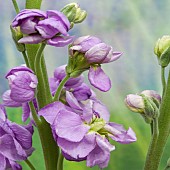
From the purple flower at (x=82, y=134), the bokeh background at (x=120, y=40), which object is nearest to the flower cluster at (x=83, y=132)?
the purple flower at (x=82, y=134)

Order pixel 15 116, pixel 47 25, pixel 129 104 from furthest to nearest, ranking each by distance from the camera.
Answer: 1. pixel 15 116
2. pixel 129 104
3. pixel 47 25

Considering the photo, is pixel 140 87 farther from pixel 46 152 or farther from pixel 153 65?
pixel 46 152

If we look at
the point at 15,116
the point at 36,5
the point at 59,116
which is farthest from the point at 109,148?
the point at 15,116

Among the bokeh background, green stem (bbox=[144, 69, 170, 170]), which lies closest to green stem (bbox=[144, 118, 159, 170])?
green stem (bbox=[144, 69, 170, 170])

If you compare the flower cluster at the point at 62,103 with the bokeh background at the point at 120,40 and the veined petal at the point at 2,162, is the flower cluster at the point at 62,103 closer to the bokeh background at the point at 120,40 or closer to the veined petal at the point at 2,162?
the veined petal at the point at 2,162

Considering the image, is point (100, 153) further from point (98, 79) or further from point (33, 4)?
point (33, 4)

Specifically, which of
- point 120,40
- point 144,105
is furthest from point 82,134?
Answer: point 120,40

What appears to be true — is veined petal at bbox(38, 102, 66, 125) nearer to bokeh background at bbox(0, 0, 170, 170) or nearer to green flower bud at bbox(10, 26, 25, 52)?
green flower bud at bbox(10, 26, 25, 52)

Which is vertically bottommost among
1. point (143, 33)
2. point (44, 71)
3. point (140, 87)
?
point (140, 87)
